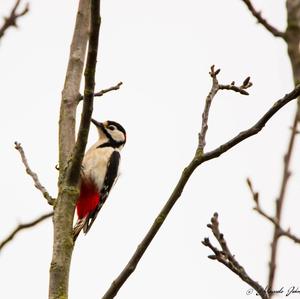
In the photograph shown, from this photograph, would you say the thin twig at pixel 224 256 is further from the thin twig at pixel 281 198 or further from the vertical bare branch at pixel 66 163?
the vertical bare branch at pixel 66 163

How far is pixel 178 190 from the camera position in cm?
283

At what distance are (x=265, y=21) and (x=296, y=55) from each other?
0.41 metres

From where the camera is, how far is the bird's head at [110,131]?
656 centimetres

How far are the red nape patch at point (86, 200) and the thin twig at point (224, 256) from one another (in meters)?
3.41

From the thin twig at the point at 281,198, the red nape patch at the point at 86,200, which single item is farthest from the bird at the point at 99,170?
the thin twig at the point at 281,198

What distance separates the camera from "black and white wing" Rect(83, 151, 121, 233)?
6.00 meters

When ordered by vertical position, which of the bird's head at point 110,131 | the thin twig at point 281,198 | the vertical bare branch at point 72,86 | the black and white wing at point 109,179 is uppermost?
the bird's head at point 110,131

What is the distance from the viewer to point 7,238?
222 centimetres

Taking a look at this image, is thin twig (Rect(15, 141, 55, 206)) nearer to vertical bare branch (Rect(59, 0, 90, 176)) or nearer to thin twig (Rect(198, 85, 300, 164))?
vertical bare branch (Rect(59, 0, 90, 176))

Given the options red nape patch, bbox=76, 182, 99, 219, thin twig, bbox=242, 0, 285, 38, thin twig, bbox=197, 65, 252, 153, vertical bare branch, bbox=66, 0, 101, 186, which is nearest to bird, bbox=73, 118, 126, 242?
red nape patch, bbox=76, 182, 99, 219

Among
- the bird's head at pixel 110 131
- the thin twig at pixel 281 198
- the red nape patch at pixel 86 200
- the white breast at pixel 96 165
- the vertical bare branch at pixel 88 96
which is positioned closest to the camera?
the thin twig at pixel 281 198

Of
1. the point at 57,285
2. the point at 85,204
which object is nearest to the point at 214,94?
the point at 57,285

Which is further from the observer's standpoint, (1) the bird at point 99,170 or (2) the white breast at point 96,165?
(2) the white breast at point 96,165

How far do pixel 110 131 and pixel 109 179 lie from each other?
579 millimetres
